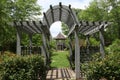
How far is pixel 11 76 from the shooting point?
348 inches

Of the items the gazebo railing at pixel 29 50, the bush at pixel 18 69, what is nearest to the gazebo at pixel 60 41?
the gazebo railing at pixel 29 50

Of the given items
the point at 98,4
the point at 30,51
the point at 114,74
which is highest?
the point at 98,4

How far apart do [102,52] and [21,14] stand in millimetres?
17656

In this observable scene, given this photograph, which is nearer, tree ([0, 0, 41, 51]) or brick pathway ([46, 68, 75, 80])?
brick pathway ([46, 68, 75, 80])

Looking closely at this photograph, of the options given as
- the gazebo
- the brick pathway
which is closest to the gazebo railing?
the brick pathway

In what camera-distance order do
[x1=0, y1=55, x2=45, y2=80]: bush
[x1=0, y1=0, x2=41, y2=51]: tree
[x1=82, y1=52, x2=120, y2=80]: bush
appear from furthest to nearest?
[x1=0, y1=0, x2=41, y2=51]: tree, [x1=0, y1=55, x2=45, y2=80]: bush, [x1=82, y1=52, x2=120, y2=80]: bush

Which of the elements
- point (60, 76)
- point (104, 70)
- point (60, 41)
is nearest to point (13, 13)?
point (60, 76)

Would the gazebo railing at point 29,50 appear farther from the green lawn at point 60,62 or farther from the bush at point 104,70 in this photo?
the green lawn at point 60,62

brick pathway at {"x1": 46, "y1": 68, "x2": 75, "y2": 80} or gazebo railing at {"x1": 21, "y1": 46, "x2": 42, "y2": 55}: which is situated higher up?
gazebo railing at {"x1": 21, "y1": 46, "x2": 42, "y2": 55}

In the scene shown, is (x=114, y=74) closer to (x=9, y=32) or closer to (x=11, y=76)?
(x=11, y=76)

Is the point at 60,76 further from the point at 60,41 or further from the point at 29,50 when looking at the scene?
the point at 60,41

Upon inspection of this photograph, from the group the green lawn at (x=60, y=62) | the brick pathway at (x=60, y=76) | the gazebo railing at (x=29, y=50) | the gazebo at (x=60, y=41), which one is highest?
the gazebo at (x=60, y=41)

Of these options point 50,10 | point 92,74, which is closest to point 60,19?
point 50,10

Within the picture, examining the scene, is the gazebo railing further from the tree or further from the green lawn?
the tree
